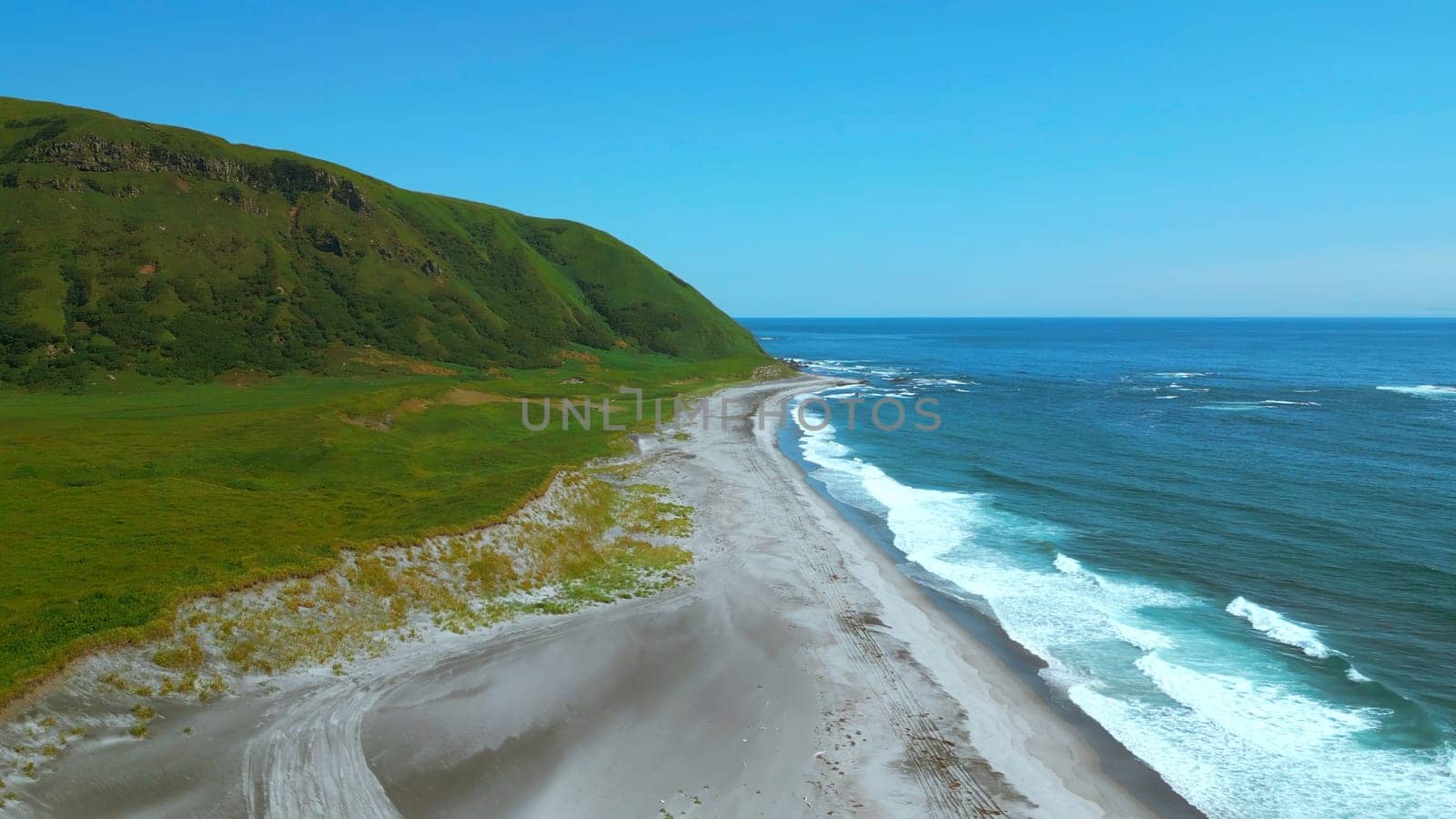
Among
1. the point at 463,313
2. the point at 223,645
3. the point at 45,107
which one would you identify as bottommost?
the point at 223,645

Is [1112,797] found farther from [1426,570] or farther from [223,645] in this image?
[1426,570]

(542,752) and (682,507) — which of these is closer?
(542,752)

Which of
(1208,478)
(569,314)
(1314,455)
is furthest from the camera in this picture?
(569,314)

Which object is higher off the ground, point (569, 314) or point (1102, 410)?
point (569, 314)

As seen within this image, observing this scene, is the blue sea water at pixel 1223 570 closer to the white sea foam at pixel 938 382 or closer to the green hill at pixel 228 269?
the white sea foam at pixel 938 382

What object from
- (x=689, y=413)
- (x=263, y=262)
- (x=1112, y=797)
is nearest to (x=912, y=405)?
(x=689, y=413)

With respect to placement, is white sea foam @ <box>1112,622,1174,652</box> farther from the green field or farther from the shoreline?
the green field

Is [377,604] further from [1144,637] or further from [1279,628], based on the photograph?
[1279,628]
